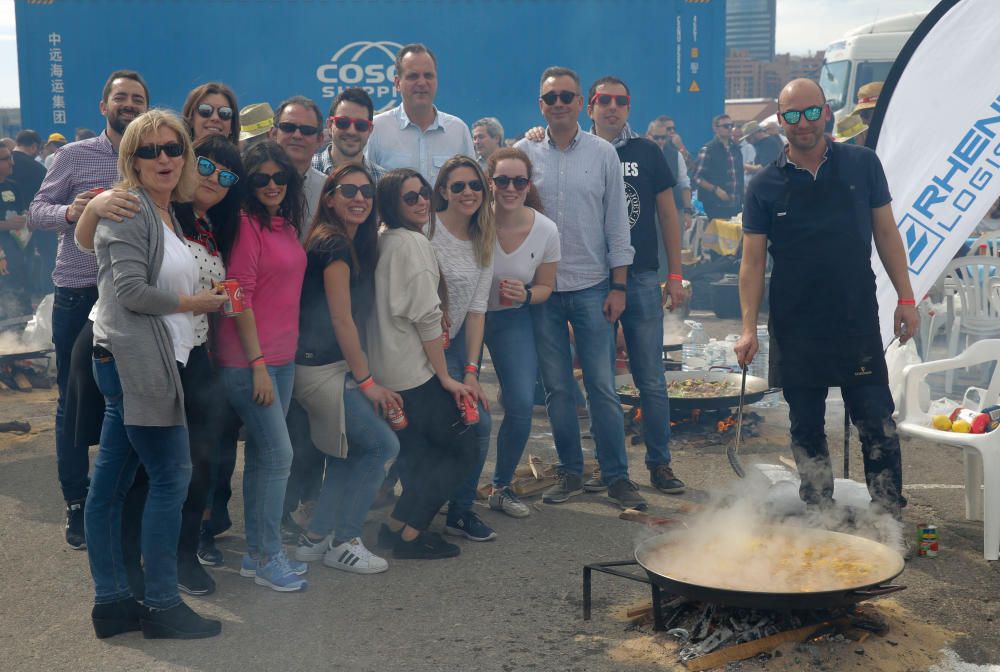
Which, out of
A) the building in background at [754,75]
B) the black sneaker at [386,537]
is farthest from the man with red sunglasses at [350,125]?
the building in background at [754,75]

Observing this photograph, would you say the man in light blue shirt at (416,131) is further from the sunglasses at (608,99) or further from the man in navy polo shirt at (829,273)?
the man in navy polo shirt at (829,273)

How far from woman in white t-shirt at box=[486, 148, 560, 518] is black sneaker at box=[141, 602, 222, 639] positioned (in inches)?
77.4

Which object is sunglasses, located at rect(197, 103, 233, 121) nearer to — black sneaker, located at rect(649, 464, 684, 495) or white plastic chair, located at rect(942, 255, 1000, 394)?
black sneaker, located at rect(649, 464, 684, 495)

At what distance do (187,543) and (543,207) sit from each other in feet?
8.27

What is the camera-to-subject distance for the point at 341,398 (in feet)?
15.6

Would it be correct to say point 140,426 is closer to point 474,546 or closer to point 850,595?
point 474,546

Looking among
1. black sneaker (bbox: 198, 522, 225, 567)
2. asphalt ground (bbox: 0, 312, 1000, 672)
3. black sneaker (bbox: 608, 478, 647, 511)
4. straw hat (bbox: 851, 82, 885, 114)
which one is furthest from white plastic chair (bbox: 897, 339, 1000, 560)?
straw hat (bbox: 851, 82, 885, 114)

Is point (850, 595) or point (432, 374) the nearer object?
point (850, 595)

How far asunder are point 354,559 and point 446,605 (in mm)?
586

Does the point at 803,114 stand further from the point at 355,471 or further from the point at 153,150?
the point at 153,150

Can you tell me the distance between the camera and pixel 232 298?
13.4 ft

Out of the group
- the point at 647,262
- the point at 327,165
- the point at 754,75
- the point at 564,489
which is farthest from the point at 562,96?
the point at 754,75

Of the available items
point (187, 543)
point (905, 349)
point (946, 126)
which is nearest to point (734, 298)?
point (905, 349)

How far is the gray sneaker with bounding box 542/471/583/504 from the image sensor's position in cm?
584
